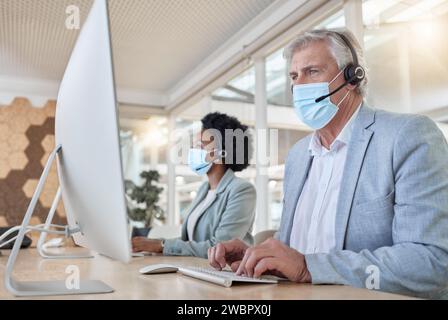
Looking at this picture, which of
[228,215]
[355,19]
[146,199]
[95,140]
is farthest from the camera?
[146,199]

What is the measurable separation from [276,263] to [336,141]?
0.64 meters

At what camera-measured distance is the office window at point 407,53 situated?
94.4 inches

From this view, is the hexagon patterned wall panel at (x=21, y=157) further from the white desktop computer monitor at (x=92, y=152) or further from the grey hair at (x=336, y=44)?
the white desktop computer monitor at (x=92, y=152)

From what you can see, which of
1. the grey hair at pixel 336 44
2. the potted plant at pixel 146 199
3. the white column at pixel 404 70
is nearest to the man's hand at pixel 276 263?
the grey hair at pixel 336 44

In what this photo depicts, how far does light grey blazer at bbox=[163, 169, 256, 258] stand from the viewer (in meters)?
2.20

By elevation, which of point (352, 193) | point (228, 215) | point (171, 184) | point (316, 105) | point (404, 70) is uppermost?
point (404, 70)

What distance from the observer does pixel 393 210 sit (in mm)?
1178

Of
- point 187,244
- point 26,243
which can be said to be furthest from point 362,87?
point 26,243

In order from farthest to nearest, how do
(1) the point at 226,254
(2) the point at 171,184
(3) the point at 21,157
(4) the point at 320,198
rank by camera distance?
(2) the point at 171,184
(3) the point at 21,157
(4) the point at 320,198
(1) the point at 226,254

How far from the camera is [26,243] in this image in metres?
2.42

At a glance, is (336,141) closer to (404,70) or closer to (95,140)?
(95,140)

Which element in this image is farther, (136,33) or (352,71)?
(136,33)

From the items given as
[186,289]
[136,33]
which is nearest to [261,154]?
[136,33]
